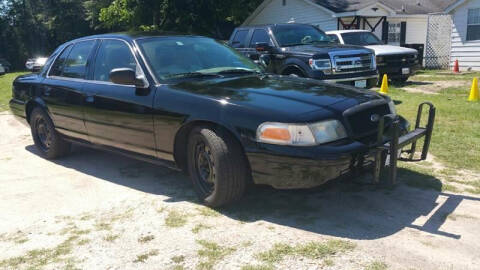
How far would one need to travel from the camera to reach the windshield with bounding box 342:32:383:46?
45.4ft

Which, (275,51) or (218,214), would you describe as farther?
(275,51)

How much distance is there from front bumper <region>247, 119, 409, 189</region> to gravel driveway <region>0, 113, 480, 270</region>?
0.66 feet

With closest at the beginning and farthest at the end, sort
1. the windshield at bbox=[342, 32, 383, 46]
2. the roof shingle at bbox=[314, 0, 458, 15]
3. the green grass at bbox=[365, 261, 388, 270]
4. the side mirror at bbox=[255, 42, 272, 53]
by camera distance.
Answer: the green grass at bbox=[365, 261, 388, 270], the side mirror at bbox=[255, 42, 272, 53], the windshield at bbox=[342, 32, 383, 46], the roof shingle at bbox=[314, 0, 458, 15]

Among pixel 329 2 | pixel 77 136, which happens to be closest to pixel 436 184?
pixel 77 136

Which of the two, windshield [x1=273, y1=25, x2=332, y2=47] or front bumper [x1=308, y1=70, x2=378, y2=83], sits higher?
windshield [x1=273, y1=25, x2=332, y2=47]

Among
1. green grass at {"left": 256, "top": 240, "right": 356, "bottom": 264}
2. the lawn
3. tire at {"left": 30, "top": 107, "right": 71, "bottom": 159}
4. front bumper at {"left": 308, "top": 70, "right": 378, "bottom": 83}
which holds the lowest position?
green grass at {"left": 256, "top": 240, "right": 356, "bottom": 264}

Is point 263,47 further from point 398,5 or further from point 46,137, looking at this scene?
point 398,5

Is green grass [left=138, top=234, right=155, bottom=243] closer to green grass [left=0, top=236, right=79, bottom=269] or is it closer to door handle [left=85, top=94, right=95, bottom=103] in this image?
green grass [left=0, top=236, right=79, bottom=269]

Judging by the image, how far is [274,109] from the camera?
370 centimetres

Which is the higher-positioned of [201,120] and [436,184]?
[201,120]

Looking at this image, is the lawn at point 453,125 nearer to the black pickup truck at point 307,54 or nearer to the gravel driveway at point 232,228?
the black pickup truck at point 307,54

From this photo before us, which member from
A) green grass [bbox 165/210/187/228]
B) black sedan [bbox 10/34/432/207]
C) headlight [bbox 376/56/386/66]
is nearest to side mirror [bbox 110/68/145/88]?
black sedan [bbox 10/34/432/207]

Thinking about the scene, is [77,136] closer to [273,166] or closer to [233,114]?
[233,114]

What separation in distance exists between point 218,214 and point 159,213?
0.56m
